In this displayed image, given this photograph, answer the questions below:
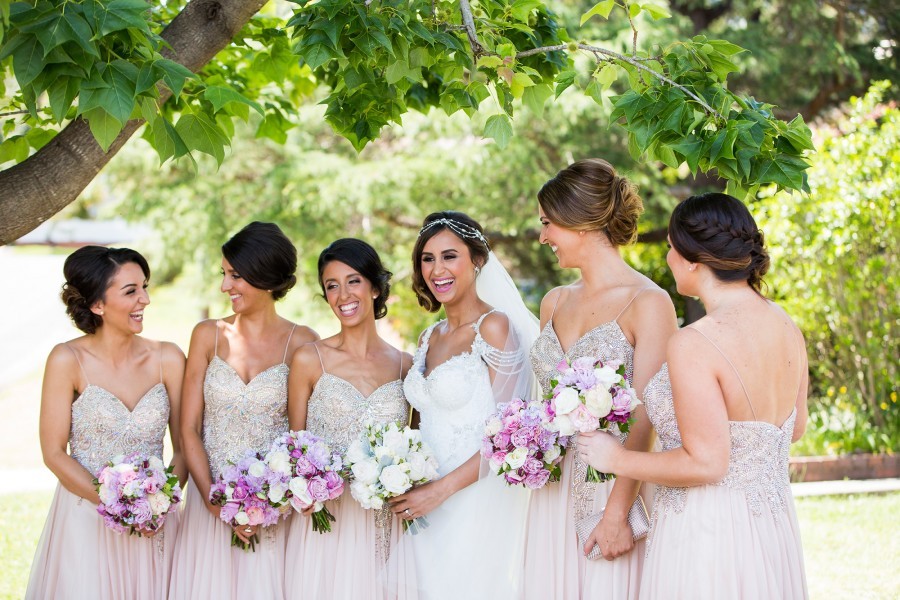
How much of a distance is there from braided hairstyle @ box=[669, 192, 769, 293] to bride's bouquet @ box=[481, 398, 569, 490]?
2.99ft

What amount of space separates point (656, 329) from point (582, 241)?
59 cm

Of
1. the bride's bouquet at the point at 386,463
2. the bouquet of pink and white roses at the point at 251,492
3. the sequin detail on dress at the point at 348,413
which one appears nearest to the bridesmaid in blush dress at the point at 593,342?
the bride's bouquet at the point at 386,463

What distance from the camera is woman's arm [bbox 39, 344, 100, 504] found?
457 centimetres

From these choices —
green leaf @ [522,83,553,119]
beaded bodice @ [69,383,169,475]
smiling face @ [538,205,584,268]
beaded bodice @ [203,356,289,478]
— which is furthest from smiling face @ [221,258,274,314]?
green leaf @ [522,83,553,119]

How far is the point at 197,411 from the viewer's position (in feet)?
16.1

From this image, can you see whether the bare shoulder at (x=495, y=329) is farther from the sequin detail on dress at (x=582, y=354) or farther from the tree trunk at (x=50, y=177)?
the tree trunk at (x=50, y=177)

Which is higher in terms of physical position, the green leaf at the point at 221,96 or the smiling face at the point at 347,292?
the green leaf at the point at 221,96

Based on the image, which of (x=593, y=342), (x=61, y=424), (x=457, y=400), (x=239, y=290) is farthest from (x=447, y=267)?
(x=61, y=424)

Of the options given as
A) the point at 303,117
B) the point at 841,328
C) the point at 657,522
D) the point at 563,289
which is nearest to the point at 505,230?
the point at 303,117

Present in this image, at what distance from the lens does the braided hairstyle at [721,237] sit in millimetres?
3480

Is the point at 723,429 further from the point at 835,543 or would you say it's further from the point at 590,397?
the point at 835,543

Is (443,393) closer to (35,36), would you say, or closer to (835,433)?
(35,36)

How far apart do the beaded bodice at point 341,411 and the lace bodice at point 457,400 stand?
0.19m

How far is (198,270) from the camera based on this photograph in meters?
14.4
